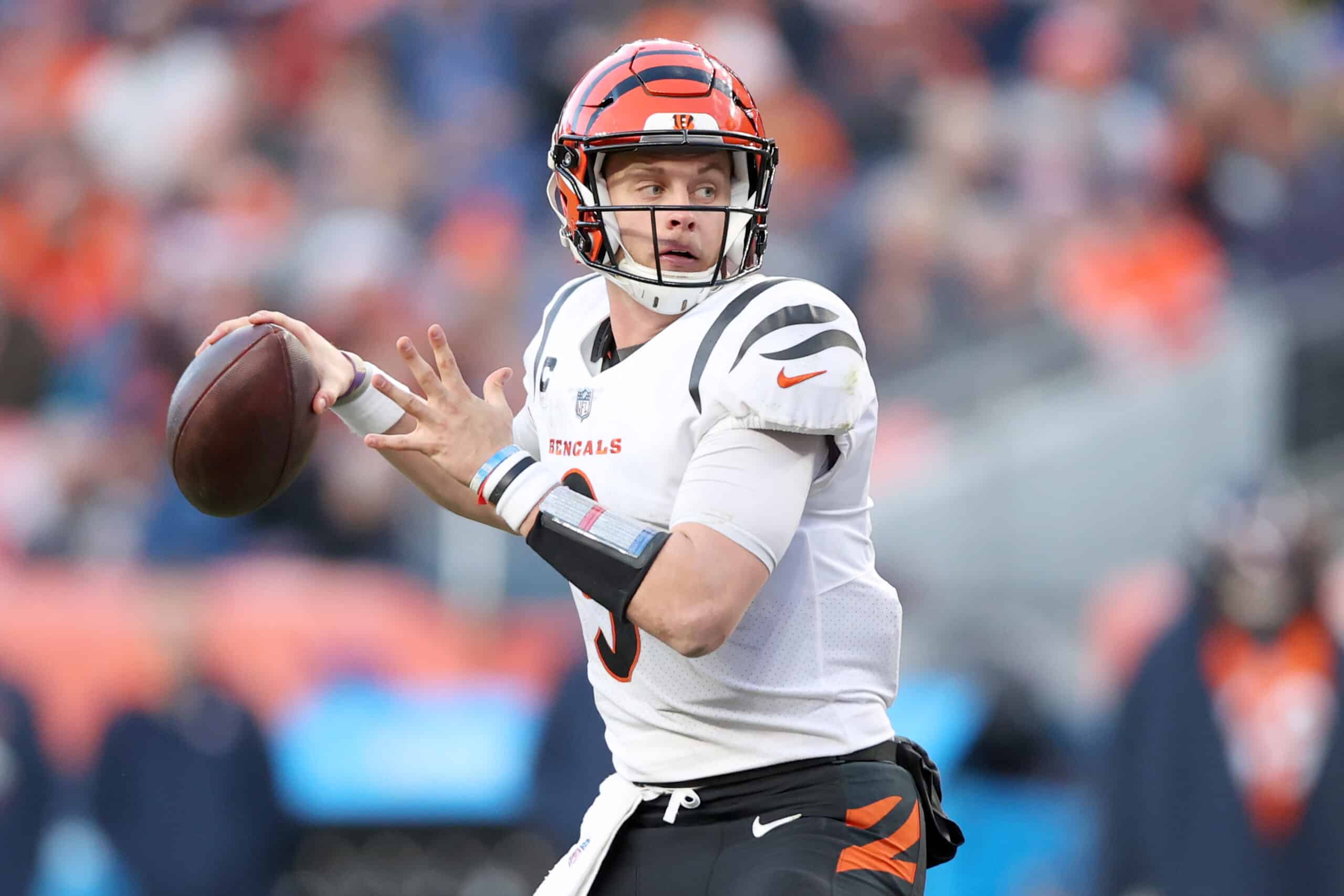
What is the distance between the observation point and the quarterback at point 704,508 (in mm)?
2627

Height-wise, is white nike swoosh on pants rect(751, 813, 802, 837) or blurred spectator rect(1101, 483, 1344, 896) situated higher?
white nike swoosh on pants rect(751, 813, 802, 837)

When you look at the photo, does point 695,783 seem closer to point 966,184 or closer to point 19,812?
point 19,812

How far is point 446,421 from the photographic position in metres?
2.77

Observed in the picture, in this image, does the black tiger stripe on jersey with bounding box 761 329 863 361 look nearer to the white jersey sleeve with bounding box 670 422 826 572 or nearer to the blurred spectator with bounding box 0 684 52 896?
the white jersey sleeve with bounding box 670 422 826 572

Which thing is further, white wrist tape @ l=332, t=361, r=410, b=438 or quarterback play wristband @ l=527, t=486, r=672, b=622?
white wrist tape @ l=332, t=361, r=410, b=438

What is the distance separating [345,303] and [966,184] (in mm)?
2888

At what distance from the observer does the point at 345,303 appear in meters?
7.39

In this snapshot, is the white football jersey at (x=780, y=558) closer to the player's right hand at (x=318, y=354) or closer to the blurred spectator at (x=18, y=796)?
the player's right hand at (x=318, y=354)

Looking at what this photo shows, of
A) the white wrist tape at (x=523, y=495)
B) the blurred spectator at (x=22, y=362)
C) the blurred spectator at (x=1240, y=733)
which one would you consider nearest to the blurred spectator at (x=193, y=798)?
the blurred spectator at (x=22, y=362)

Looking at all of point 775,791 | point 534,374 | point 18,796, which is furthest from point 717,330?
point 18,796

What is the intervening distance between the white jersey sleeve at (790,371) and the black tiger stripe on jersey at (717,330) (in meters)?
0.02

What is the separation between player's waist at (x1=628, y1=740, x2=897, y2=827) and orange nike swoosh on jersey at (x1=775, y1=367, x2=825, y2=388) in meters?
0.60

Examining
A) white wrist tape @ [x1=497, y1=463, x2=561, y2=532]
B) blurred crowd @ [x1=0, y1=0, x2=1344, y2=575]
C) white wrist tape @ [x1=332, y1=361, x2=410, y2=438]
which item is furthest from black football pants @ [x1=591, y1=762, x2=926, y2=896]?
blurred crowd @ [x1=0, y1=0, x2=1344, y2=575]

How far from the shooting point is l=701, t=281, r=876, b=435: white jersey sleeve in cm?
264
